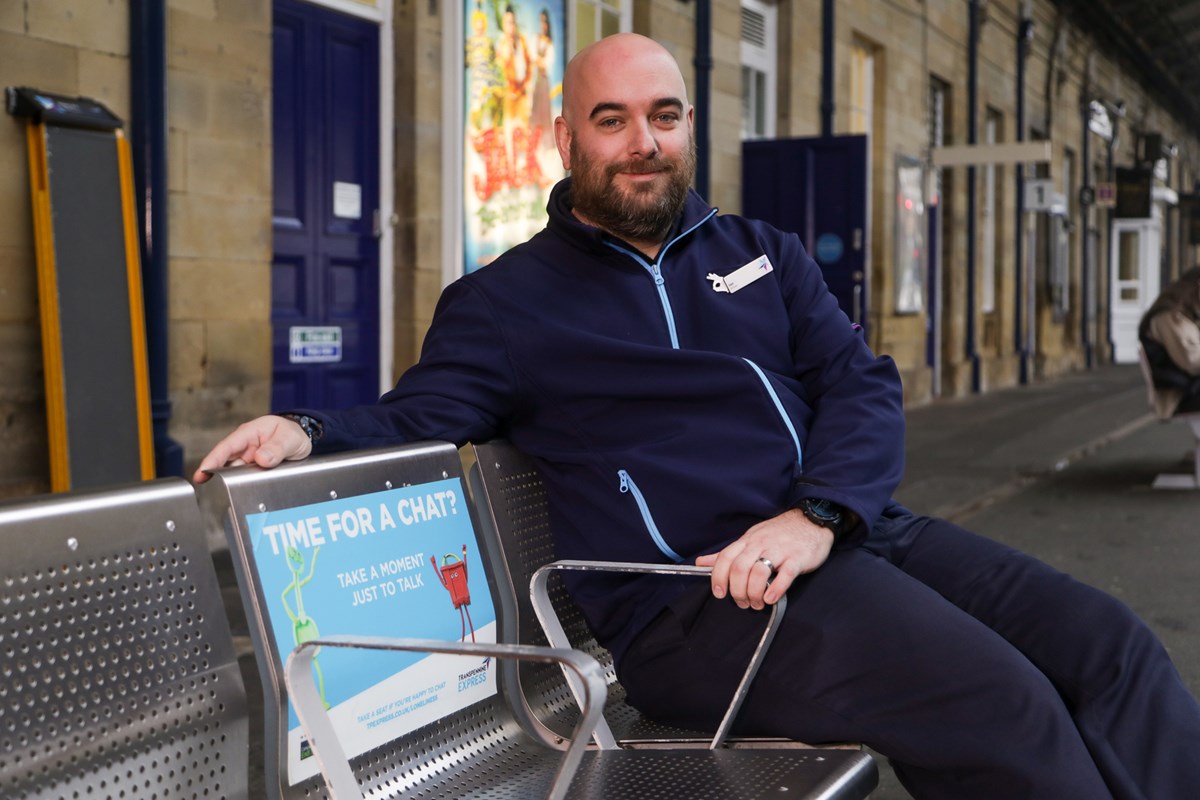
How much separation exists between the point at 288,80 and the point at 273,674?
18.5ft

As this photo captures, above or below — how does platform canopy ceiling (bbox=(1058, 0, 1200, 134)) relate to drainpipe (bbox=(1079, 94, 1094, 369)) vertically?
above

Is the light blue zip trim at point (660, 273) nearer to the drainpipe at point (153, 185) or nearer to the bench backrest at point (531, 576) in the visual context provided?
the bench backrest at point (531, 576)

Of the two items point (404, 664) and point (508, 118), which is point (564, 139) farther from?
point (508, 118)

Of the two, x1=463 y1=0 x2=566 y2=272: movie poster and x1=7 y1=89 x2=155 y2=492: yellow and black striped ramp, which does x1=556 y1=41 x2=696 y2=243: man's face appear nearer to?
x1=7 y1=89 x2=155 y2=492: yellow and black striped ramp

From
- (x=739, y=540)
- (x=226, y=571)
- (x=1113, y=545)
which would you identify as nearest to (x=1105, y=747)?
(x=739, y=540)

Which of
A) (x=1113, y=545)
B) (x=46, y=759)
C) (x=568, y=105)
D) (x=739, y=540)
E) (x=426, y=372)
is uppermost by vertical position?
(x=568, y=105)

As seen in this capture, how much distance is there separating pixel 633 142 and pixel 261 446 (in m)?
1.01

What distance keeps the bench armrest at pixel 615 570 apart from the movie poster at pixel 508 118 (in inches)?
224

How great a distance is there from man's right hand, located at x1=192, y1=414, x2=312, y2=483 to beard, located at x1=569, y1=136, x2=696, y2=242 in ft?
2.69

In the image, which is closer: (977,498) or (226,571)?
(226,571)

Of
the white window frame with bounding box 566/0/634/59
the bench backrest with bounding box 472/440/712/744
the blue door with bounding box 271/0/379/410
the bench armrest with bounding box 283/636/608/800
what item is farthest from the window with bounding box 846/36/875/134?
the bench armrest with bounding box 283/636/608/800

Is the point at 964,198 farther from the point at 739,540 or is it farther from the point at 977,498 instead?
the point at 739,540

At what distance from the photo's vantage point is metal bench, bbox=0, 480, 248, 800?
1693 mm

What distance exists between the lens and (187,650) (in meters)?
1.93
